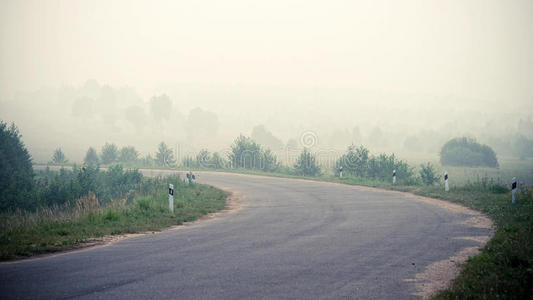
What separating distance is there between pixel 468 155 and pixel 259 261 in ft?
232

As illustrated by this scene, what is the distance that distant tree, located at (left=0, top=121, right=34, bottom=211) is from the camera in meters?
20.3

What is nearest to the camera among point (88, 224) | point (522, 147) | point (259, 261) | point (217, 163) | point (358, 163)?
point (259, 261)

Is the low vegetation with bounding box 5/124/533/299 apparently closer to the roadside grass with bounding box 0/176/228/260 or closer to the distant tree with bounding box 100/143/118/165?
the roadside grass with bounding box 0/176/228/260

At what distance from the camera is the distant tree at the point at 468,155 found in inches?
2630

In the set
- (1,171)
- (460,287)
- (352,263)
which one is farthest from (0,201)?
(460,287)

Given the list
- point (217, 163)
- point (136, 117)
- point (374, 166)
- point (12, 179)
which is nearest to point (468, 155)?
point (374, 166)

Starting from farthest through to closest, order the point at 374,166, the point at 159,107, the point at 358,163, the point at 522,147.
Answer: the point at 159,107
the point at 522,147
the point at 358,163
the point at 374,166

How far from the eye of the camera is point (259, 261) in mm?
7680

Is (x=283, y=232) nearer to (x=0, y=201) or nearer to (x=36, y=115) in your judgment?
(x=0, y=201)

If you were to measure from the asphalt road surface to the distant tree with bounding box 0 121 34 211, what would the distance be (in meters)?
13.8

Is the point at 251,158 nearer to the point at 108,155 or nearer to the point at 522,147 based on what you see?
the point at 108,155

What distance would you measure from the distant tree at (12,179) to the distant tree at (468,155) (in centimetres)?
6762

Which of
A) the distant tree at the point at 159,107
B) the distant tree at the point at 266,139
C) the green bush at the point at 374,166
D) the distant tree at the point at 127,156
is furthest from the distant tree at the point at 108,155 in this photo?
the distant tree at the point at 159,107

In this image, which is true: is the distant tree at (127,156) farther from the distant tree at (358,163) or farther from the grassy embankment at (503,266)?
the grassy embankment at (503,266)
